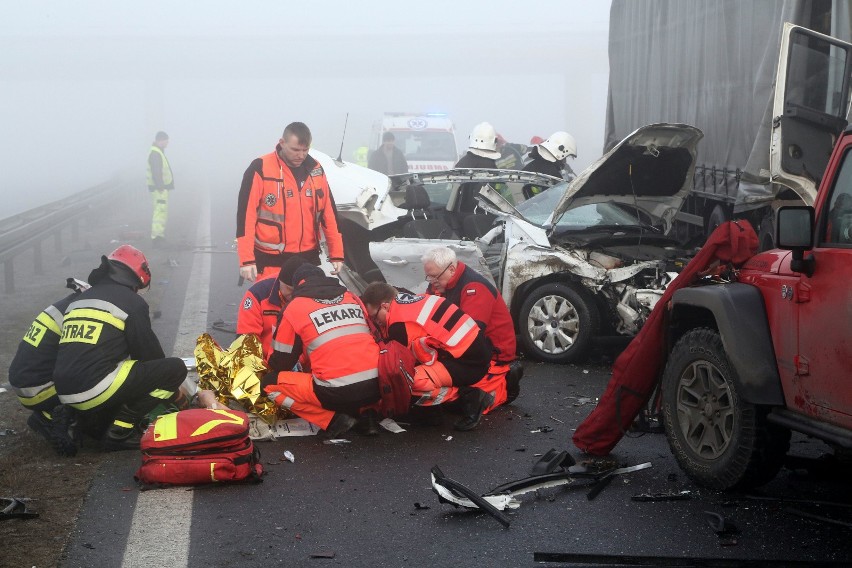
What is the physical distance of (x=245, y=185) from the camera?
8.67 m

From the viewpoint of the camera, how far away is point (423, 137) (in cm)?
2323

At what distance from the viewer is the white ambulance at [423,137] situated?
896 inches

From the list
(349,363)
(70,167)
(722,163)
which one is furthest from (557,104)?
(349,363)

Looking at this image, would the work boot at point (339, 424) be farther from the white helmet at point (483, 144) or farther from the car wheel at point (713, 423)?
the white helmet at point (483, 144)

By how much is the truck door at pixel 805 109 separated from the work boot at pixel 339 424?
3173mm

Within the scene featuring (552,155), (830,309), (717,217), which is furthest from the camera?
(552,155)

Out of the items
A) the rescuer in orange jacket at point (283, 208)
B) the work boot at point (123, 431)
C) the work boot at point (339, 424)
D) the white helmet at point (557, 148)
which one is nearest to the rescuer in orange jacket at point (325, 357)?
the work boot at point (339, 424)

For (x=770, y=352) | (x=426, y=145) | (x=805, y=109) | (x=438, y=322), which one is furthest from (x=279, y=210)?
(x=426, y=145)

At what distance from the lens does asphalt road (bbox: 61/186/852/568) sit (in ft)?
15.9

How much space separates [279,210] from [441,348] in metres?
2.33

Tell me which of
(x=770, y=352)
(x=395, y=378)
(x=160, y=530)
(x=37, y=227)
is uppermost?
(x=770, y=352)

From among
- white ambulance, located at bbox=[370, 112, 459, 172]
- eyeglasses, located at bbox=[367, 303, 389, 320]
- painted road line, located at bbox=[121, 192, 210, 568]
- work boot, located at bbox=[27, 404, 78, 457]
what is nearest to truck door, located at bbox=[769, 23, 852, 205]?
eyeglasses, located at bbox=[367, 303, 389, 320]

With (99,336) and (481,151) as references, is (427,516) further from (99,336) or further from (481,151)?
(481,151)

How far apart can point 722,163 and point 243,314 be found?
6084mm
